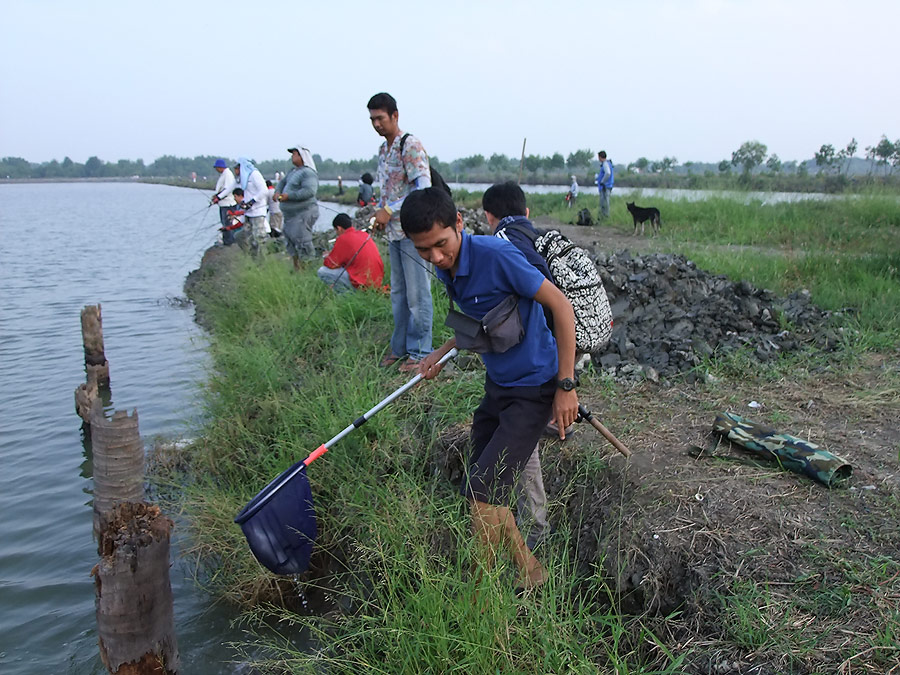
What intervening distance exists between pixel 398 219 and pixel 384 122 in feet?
2.37

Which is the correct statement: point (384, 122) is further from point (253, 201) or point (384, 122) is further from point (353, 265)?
point (253, 201)

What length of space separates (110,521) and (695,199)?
52.0ft

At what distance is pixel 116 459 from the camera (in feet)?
12.2

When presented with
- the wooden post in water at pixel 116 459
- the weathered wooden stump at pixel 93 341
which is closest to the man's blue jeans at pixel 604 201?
the weathered wooden stump at pixel 93 341

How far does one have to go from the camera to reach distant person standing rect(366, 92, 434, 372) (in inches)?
188

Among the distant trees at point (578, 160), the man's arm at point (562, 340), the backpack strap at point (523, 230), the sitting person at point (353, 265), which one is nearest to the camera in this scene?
the man's arm at point (562, 340)

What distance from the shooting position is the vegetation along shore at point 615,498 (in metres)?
2.36

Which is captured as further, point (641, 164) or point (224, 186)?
point (641, 164)

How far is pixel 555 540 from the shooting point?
10.7 feet

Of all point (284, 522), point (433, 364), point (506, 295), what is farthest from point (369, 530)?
point (506, 295)

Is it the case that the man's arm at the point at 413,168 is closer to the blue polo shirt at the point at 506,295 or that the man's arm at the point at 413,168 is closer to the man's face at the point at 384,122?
the man's face at the point at 384,122

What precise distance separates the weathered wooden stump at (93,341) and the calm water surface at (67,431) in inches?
13.4

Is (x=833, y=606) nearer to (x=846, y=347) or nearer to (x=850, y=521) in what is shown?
(x=850, y=521)

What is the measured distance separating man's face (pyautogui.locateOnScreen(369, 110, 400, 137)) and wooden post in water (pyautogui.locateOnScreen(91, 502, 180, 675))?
3.11 meters
